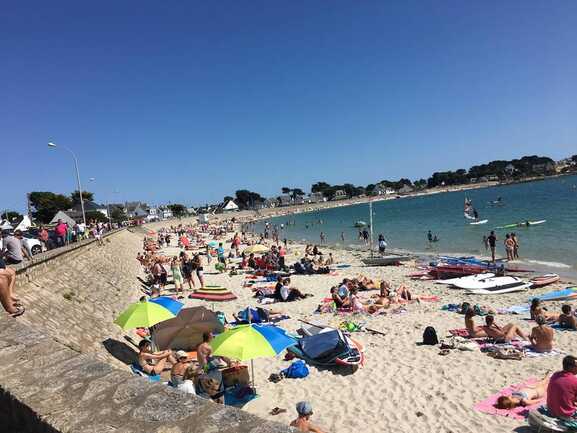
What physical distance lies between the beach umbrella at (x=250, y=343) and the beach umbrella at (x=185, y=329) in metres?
2.41

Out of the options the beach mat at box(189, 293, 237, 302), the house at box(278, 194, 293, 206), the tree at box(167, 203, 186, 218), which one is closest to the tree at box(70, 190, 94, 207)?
the tree at box(167, 203, 186, 218)

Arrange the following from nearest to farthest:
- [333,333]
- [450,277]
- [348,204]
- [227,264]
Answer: [333,333] → [450,277] → [227,264] → [348,204]

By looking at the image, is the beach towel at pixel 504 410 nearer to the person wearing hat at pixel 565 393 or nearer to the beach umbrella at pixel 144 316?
the person wearing hat at pixel 565 393

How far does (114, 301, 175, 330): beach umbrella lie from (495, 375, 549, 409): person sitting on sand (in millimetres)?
6731

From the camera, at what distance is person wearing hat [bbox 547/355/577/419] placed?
5.88 metres

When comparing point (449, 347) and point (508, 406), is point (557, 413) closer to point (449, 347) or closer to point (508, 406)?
point (508, 406)

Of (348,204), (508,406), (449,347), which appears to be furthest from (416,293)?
(348,204)

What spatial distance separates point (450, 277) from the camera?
59.6 ft

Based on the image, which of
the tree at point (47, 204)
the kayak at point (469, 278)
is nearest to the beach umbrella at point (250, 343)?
the kayak at point (469, 278)

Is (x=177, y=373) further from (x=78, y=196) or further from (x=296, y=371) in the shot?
(x=78, y=196)

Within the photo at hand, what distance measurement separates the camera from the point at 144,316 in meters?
8.70

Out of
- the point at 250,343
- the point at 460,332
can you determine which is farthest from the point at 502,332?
the point at 250,343

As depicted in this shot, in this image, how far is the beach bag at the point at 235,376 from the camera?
800cm

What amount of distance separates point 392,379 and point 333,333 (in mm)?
1645
